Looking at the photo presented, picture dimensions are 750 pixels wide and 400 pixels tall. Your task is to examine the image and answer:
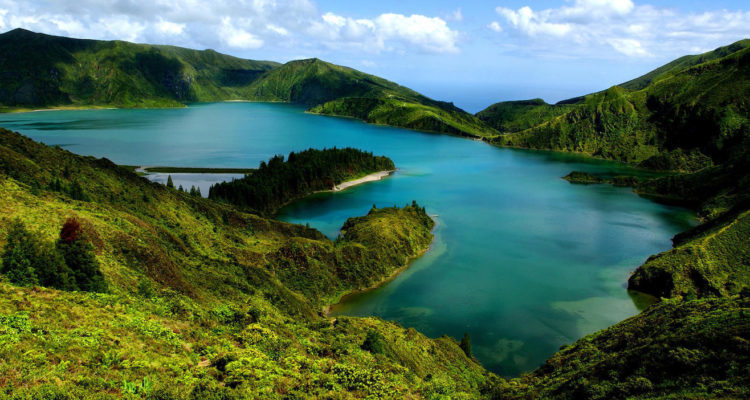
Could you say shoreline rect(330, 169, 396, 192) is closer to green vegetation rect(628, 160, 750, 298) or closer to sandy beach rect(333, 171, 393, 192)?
sandy beach rect(333, 171, 393, 192)

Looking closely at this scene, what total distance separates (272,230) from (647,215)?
100942mm

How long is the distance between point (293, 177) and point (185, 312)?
97446mm

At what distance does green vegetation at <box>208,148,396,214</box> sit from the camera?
10962 centimetres

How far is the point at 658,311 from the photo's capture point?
44719mm

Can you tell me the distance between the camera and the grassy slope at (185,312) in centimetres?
2158

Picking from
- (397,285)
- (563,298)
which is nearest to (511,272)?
(563,298)

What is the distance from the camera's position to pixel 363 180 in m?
Answer: 152

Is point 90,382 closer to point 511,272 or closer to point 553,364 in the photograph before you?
point 553,364

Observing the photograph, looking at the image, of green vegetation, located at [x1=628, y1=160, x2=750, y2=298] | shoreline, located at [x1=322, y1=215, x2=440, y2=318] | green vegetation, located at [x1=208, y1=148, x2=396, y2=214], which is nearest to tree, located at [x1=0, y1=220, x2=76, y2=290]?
shoreline, located at [x1=322, y1=215, x2=440, y2=318]

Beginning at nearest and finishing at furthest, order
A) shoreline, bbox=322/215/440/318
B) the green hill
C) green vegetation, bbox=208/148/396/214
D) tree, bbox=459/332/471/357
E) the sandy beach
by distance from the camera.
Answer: the green hill < tree, bbox=459/332/471/357 < shoreline, bbox=322/215/440/318 < green vegetation, bbox=208/148/396/214 < the sandy beach

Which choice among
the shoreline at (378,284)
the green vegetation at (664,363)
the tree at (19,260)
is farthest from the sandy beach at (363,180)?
the tree at (19,260)

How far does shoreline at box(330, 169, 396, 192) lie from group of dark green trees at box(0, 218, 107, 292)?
10579 cm

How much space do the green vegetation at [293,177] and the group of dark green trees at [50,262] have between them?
71.7 m

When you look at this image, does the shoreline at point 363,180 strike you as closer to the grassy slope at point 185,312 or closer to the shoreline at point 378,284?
the shoreline at point 378,284
